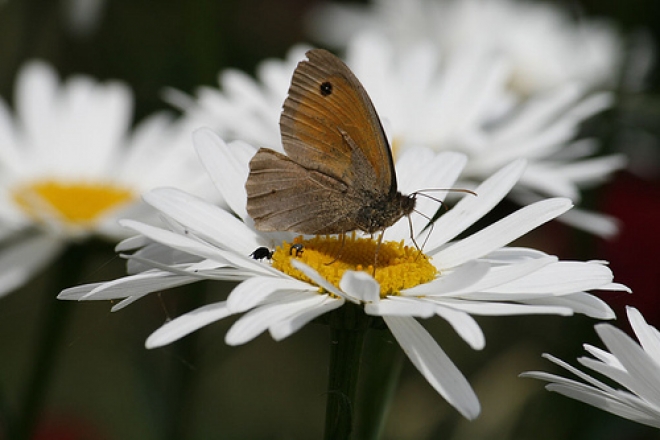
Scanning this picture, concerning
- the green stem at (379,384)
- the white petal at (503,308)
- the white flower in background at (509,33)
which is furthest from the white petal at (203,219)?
the white flower in background at (509,33)

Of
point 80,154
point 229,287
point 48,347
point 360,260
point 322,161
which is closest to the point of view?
point 360,260

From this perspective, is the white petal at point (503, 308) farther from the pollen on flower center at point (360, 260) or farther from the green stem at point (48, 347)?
the green stem at point (48, 347)

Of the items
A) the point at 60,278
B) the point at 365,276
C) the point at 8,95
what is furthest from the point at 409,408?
the point at 8,95

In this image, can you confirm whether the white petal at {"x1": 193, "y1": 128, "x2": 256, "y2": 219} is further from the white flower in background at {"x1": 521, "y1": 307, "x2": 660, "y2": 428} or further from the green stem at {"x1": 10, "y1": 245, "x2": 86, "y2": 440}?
the white flower in background at {"x1": 521, "y1": 307, "x2": 660, "y2": 428}

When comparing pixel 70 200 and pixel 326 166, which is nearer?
pixel 326 166

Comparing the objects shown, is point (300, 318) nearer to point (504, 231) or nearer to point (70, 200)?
point (504, 231)

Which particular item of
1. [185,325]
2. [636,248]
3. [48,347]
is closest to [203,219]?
[185,325]

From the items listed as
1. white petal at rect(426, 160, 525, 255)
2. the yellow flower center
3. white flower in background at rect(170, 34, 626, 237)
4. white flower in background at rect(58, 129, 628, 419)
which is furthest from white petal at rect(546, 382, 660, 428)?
the yellow flower center
